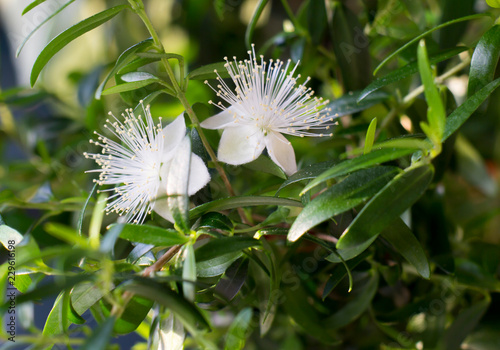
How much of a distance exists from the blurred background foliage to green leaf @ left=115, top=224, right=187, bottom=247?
28 mm

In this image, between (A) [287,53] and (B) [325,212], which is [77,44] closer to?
(A) [287,53]

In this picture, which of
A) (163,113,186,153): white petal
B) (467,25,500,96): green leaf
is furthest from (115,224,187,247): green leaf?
(467,25,500,96): green leaf

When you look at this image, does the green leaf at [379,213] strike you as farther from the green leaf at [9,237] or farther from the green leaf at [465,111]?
the green leaf at [9,237]

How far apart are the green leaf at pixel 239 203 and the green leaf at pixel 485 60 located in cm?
25

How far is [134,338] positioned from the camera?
1.07 m

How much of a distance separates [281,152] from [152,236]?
0.19 metres

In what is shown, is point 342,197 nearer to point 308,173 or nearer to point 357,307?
point 308,173

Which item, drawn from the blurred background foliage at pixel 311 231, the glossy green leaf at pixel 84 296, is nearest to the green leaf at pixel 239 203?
the blurred background foliage at pixel 311 231

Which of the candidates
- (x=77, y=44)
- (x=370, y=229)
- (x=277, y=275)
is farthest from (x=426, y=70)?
(x=77, y=44)

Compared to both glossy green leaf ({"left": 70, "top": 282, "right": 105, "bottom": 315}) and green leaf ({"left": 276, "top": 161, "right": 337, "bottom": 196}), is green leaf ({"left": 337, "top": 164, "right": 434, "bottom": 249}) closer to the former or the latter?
green leaf ({"left": 276, "top": 161, "right": 337, "bottom": 196})

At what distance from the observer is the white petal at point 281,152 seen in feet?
1.70

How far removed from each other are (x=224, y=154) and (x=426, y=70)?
0.78 ft

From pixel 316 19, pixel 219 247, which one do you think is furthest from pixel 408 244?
pixel 316 19

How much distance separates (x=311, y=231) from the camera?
59 cm
